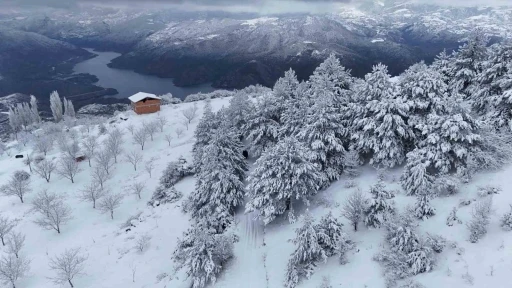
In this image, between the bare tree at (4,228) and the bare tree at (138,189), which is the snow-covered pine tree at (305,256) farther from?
the bare tree at (4,228)

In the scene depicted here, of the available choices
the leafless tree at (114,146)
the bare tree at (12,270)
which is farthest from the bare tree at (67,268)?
the leafless tree at (114,146)

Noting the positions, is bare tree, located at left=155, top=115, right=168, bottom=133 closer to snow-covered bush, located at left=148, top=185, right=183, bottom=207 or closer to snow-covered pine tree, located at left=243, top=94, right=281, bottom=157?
snow-covered bush, located at left=148, top=185, right=183, bottom=207

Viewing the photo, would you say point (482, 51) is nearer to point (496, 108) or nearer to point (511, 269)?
point (496, 108)

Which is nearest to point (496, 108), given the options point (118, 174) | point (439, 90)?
point (439, 90)

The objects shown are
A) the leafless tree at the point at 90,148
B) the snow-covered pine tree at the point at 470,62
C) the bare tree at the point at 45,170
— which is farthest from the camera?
the leafless tree at the point at 90,148

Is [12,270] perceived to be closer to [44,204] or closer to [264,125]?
[44,204]

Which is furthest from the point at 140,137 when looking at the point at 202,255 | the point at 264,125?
the point at 202,255
